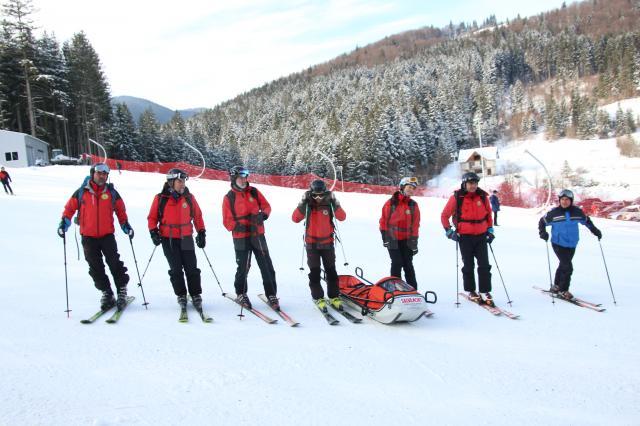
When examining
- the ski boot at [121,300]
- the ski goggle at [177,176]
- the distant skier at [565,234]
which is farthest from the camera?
the distant skier at [565,234]

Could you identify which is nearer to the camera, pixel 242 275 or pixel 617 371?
pixel 617 371

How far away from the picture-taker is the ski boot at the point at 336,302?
5.97 meters

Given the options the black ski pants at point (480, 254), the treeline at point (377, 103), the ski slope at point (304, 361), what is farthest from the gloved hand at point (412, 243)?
the treeline at point (377, 103)

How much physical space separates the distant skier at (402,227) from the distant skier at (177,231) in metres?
2.62

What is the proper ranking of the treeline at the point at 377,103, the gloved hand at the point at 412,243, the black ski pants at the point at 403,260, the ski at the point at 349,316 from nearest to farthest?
the ski at the point at 349,316
the gloved hand at the point at 412,243
the black ski pants at the point at 403,260
the treeline at the point at 377,103

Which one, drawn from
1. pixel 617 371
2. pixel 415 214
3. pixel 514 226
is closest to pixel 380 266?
pixel 415 214

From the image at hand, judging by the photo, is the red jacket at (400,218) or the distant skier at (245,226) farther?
the red jacket at (400,218)

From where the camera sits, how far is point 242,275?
6023mm

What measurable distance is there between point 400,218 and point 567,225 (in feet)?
8.62

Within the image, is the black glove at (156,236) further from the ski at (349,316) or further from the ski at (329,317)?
the ski at (349,316)

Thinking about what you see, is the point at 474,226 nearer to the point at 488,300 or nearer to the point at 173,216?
the point at 488,300

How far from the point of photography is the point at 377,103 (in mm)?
86562

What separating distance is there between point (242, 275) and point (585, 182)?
67337 mm

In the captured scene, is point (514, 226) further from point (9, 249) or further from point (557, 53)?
point (557, 53)
